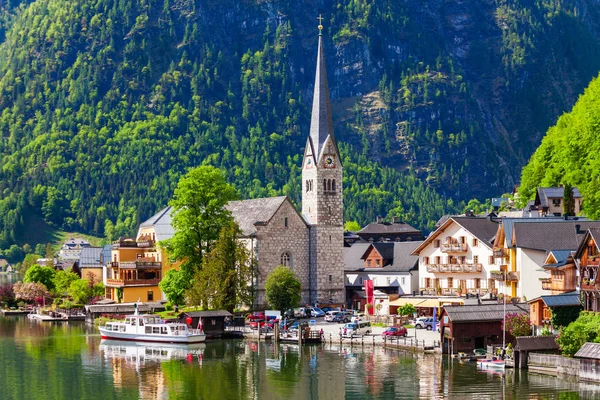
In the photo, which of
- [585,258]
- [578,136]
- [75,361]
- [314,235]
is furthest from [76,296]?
[585,258]

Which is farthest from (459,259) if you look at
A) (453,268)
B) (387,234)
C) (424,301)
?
(387,234)

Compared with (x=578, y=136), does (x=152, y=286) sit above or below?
below

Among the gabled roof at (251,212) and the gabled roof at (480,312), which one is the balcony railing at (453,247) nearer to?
the gabled roof at (251,212)

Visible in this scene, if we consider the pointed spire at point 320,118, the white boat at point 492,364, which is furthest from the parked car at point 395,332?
the pointed spire at point 320,118

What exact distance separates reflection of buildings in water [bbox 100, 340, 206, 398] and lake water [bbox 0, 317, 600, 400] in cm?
7

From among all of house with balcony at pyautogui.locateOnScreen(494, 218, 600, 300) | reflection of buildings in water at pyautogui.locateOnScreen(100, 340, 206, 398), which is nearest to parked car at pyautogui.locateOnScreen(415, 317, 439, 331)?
house with balcony at pyautogui.locateOnScreen(494, 218, 600, 300)

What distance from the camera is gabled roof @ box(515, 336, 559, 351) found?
282 ft

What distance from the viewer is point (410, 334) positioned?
349ft

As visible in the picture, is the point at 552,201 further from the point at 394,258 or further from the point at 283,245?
the point at 283,245

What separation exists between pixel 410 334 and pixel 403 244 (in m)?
34.4

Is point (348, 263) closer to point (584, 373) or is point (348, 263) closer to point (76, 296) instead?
point (76, 296)

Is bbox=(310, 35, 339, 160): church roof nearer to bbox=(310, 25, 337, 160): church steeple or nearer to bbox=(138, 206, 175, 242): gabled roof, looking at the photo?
bbox=(310, 25, 337, 160): church steeple

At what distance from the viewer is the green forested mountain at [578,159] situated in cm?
12569

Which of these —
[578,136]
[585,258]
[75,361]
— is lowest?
[75,361]
